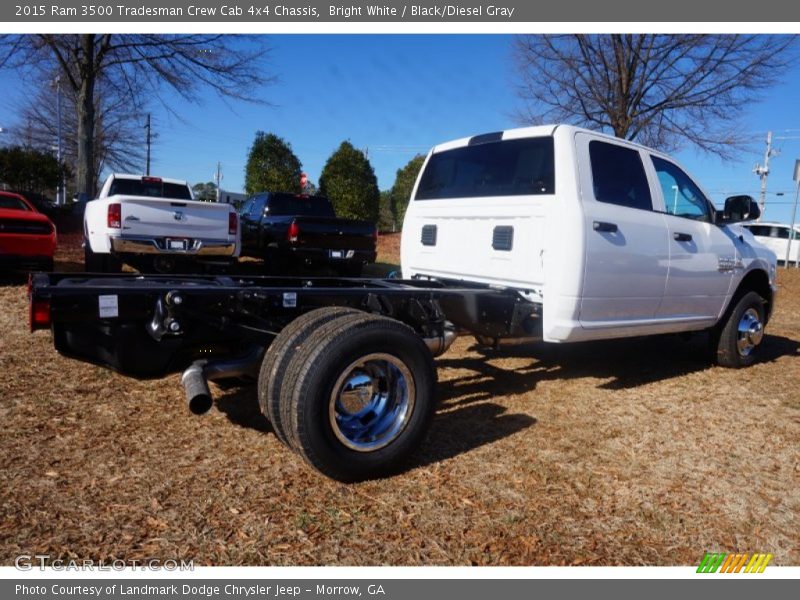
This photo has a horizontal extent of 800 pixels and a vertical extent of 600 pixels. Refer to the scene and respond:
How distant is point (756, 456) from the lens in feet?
12.4

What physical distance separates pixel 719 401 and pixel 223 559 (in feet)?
14.0

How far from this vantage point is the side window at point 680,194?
200 inches

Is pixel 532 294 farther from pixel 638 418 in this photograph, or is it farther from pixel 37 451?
pixel 37 451

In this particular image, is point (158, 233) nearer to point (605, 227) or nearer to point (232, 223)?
point (232, 223)

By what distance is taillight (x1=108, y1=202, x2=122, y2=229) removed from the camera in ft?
24.1

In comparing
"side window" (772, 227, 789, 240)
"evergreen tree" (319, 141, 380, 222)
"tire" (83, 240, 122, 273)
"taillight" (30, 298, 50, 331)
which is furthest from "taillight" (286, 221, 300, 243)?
"side window" (772, 227, 789, 240)

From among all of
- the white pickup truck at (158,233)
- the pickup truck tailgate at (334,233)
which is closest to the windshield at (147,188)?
the white pickup truck at (158,233)

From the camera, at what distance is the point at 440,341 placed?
14.0 feet

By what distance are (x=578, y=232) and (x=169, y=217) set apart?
18.5 feet

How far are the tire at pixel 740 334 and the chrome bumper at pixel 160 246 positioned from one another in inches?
252

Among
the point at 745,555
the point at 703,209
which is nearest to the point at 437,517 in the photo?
the point at 745,555

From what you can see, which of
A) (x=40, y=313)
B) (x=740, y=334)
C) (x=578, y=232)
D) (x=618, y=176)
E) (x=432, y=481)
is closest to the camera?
(x=40, y=313)

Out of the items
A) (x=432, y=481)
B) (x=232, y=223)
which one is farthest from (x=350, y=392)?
(x=232, y=223)

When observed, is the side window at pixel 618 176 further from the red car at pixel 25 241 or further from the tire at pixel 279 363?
the red car at pixel 25 241
